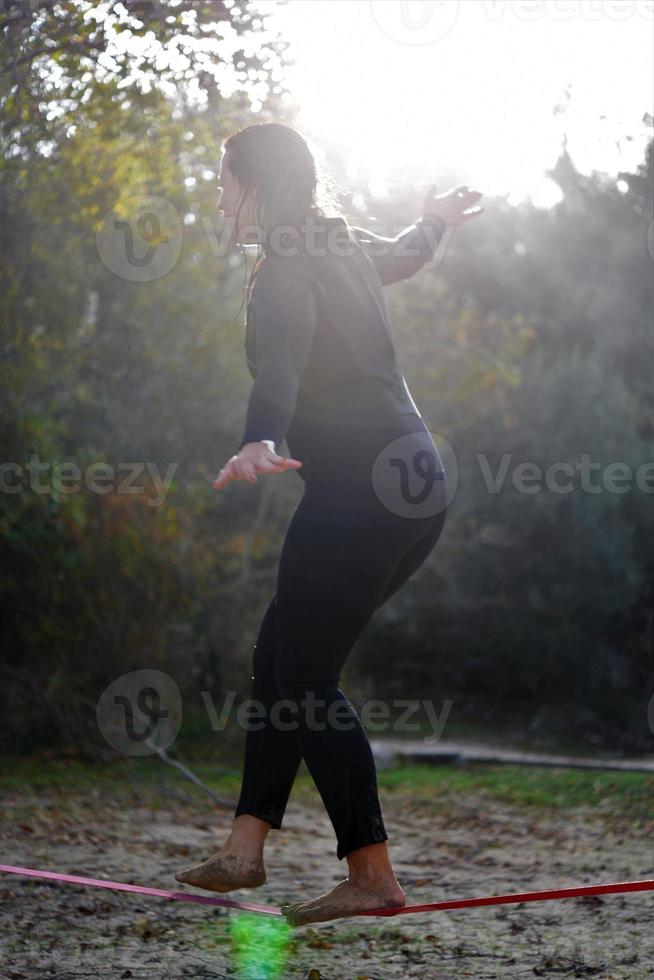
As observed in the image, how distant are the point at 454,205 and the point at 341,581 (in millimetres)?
1398

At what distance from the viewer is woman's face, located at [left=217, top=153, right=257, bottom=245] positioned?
2932mm

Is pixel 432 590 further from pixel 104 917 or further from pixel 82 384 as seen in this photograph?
pixel 104 917

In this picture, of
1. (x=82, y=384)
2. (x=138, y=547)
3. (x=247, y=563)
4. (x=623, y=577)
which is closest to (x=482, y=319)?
(x=623, y=577)

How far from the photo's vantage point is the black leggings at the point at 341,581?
2.74 m

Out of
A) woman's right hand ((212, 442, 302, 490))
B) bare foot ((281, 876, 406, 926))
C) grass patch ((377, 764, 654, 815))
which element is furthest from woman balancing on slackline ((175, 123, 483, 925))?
grass patch ((377, 764, 654, 815))

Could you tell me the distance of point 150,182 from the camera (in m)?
9.83

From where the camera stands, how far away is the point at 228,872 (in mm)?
2914

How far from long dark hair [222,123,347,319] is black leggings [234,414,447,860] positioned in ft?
1.68

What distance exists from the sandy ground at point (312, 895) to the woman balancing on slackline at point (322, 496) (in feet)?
2.62

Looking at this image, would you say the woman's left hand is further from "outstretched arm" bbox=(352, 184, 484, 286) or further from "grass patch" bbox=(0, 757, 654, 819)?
"grass patch" bbox=(0, 757, 654, 819)

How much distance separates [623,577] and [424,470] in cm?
925

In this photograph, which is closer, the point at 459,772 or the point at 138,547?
the point at 138,547

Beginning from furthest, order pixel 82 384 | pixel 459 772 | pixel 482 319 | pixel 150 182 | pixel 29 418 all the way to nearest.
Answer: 1. pixel 482 319
2. pixel 82 384
3. pixel 150 182
4. pixel 459 772
5. pixel 29 418

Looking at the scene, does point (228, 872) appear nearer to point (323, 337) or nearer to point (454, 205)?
point (323, 337)
